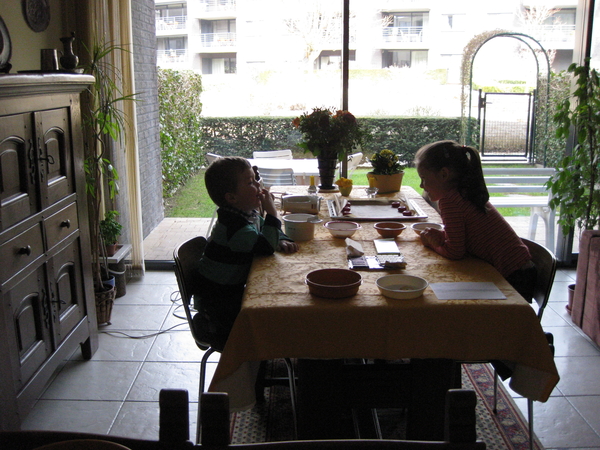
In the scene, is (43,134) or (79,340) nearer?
(43,134)

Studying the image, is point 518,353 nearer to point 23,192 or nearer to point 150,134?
point 23,192

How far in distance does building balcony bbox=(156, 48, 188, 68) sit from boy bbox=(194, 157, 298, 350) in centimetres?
247

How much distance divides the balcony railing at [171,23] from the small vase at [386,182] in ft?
6.72

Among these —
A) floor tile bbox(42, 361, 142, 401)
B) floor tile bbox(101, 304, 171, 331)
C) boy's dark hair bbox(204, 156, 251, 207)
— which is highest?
boy's dark hair bbox(204, 156, 251, 207)

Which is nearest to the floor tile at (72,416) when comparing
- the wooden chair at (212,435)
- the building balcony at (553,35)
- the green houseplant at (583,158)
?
the wooden chair at (212,435)

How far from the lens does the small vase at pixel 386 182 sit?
346 cm

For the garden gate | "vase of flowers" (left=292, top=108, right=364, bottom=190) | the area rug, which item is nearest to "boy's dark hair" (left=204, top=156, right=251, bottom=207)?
the area rug

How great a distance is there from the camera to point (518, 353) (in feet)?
5.64

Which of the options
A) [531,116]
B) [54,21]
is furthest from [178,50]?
[531,116]

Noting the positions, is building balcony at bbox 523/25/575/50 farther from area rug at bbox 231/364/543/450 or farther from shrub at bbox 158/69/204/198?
area rug at bbox 231/364/543/450

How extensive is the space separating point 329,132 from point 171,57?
1.78 meters

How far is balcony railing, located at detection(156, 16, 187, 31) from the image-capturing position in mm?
4457

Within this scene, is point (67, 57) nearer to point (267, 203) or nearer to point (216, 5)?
point (267, 203)

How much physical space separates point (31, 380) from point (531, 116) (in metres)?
4.02
